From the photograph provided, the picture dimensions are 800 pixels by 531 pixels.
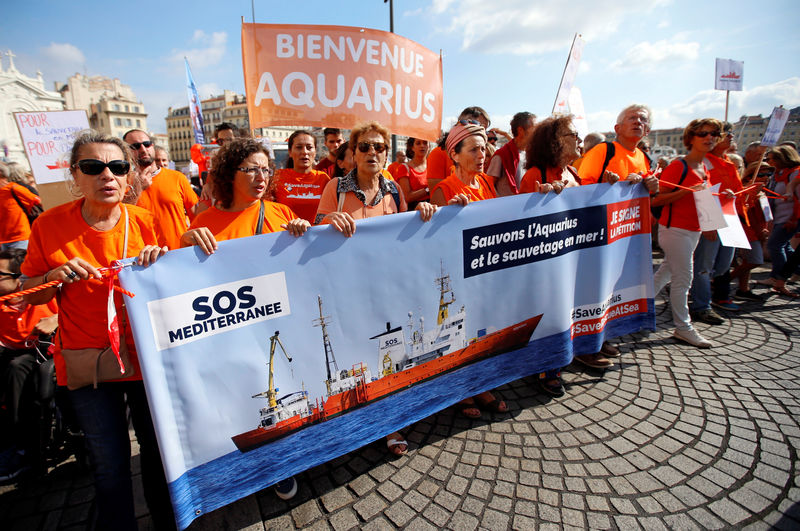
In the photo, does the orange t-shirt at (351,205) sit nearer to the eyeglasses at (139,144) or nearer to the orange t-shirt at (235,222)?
the orange t-shirt at (235,222)

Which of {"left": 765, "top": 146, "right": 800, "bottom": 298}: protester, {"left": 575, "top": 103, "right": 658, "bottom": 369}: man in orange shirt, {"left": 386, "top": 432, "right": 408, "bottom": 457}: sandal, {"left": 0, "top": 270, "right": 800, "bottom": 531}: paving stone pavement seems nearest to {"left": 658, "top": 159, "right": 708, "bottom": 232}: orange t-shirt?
{"left": 575, "top": 103, "right": 658, "bottom": 369}: man in orange shirt

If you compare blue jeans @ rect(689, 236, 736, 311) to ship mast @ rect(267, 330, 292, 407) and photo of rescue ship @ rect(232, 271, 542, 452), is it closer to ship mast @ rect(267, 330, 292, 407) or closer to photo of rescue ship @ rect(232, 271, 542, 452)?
photo of rescue ship @ rect(232, 271, 542, 452)

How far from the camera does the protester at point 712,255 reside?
4355 mm

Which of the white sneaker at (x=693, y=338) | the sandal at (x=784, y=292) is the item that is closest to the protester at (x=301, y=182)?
the white sneaker at (x=693, y=338)

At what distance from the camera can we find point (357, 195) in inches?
110

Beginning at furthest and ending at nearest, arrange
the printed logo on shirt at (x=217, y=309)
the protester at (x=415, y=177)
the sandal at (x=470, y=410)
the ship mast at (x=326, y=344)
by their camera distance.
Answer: the protester at (x=415, y=177) < the sandal at (x=470, y=410) < the ship mast at (x=326, y=344) < the printed logo on shirt at (x=217, y=309)

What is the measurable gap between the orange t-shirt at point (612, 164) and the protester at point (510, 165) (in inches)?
24.3

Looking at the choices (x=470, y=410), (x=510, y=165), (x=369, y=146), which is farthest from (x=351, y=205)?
(x=510, y=165)

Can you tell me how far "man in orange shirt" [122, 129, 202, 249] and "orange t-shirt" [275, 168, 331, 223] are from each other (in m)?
0.85

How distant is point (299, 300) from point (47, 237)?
1.21 metres

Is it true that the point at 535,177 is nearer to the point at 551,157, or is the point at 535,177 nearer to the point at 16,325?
the point at 551,157

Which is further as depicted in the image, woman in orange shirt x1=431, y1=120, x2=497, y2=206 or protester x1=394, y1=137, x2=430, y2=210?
protester x1=394, y1=137, x2=430, y2=210

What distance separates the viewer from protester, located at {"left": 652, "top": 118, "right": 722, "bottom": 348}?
12.9ft

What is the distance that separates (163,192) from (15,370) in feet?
5.24
